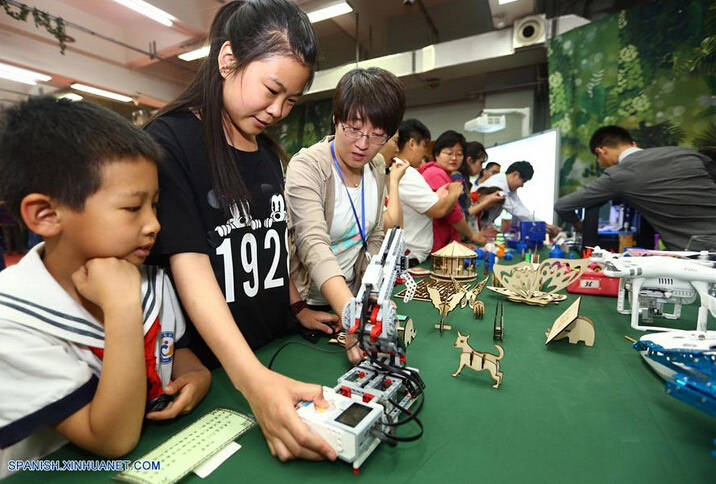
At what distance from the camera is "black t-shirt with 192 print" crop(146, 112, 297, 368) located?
2.42 ft

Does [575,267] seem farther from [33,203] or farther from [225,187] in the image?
[33,203]

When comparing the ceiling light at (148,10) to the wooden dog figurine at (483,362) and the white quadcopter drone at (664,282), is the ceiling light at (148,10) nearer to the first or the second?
the wooden dog figurine at (483,362)

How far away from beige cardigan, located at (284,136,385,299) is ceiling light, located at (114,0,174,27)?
4.27 m

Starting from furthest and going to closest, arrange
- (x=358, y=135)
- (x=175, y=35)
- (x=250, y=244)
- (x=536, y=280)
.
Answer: (x=175, y=35) < (x=536, y=280) < (x=358, y=135) < (x=250, y=244)

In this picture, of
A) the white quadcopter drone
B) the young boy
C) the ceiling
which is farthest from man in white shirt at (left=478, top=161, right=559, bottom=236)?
the young boy

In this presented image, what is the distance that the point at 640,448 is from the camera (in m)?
0.62

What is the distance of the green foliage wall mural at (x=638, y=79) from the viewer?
10.5ft

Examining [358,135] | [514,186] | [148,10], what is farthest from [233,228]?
[148,10]

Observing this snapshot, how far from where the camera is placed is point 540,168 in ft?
11.7

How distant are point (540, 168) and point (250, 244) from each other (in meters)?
3.44

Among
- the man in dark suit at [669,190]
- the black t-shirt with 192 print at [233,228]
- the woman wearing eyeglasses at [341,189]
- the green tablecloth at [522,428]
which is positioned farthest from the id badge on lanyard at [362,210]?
the man in dark suit at [669,190]

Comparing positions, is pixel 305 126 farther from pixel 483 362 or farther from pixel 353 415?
pixel 353 415

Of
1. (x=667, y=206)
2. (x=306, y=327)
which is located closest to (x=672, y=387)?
(x=306, y=327)

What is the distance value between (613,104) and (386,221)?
11.1ft
